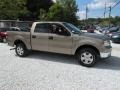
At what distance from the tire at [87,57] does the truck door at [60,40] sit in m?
0.55

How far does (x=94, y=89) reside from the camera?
498 centimetres

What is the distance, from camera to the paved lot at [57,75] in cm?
518

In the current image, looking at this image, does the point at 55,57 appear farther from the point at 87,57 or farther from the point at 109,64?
the point at 109,64

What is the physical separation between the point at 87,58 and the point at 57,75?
1.76 meters

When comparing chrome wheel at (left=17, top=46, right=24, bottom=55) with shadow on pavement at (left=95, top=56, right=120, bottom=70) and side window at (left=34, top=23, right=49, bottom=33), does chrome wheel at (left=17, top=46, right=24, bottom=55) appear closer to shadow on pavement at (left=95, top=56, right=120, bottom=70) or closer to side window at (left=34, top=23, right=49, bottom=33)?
side window at (left=34, top=23, right=49, bottom=33)

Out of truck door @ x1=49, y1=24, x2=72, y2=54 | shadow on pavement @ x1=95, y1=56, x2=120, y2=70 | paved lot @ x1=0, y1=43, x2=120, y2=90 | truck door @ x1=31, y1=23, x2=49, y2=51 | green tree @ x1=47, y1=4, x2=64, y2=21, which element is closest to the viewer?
paved lot @ x1=0, y1=43, x2=120, y2=90

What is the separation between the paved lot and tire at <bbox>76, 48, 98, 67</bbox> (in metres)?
0.23

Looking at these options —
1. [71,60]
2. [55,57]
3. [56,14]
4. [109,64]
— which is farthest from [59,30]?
[56,14]

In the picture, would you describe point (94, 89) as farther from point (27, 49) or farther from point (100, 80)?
point (27, 49)

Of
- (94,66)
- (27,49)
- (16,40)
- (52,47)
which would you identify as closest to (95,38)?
(94,66)

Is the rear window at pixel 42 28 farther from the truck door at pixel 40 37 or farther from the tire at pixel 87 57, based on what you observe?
the tire at pixel 87 57

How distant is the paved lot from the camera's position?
518 centimetres

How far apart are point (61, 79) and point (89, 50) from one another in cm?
207

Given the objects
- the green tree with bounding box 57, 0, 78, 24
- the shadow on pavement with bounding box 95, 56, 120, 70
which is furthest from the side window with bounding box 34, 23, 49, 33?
the green tree with bounding box 57, 0, 78, 24
